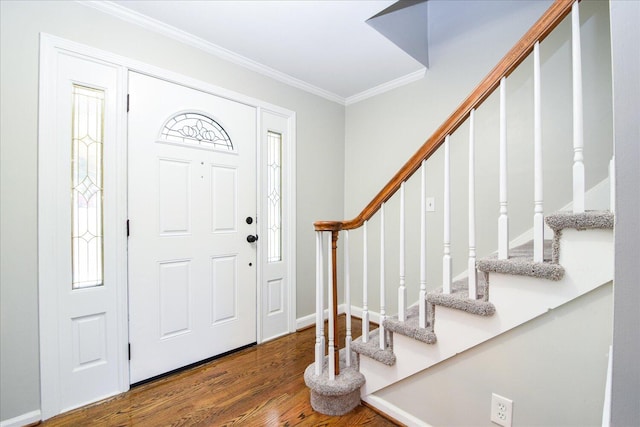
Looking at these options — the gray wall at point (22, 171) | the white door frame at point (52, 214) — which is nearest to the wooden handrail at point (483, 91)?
the white door frame at point (52, 214)

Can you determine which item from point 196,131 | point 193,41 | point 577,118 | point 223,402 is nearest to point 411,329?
point 577,118

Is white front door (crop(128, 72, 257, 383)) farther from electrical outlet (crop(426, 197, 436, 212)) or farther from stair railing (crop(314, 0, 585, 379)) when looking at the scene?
electrical outlet (crop(426, 197, 436, 212))

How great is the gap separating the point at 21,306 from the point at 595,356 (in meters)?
2.62

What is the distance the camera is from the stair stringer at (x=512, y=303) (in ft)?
3.20

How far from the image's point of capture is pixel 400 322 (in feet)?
4.77

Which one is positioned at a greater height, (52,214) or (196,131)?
(196,131)

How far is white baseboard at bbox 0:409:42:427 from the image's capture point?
→ 1.41 metres

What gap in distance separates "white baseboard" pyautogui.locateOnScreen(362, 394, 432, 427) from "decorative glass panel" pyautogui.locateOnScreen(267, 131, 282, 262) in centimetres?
135

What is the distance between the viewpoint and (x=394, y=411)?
1513 mm

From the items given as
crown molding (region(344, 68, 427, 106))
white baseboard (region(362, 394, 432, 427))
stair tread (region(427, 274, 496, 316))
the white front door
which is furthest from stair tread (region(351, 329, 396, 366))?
crown molding (region(344, 68, 427, 106))

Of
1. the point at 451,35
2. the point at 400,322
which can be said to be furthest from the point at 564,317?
the point at 451,35

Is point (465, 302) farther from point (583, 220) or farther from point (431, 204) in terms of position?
point (431, 204)

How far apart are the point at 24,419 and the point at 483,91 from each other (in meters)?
2.79

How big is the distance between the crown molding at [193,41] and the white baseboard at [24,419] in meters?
2.30
